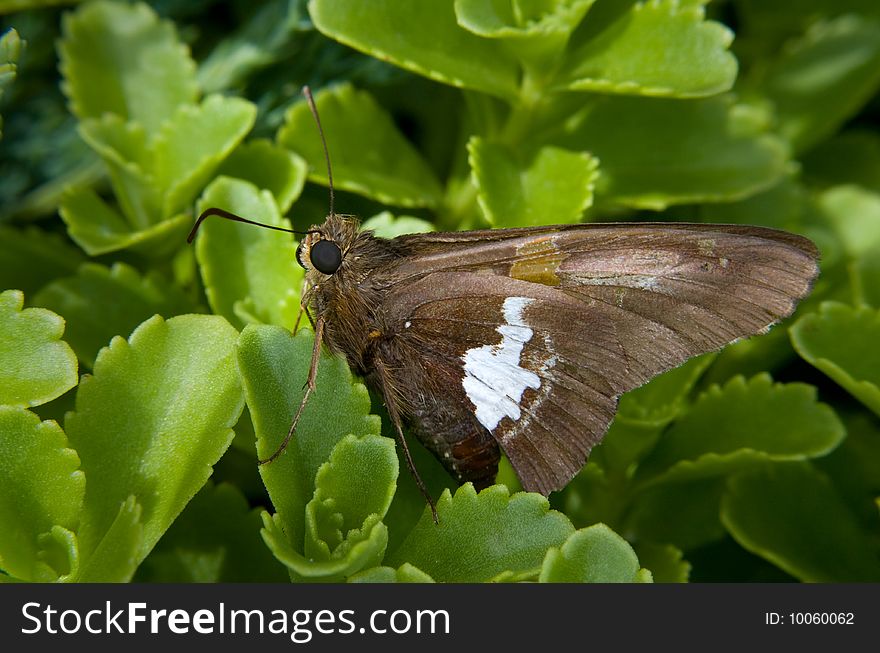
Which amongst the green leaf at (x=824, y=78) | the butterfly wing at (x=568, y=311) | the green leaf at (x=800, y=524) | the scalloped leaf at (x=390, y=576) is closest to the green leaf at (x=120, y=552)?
the scalloped leaf at (x=390, y=576)

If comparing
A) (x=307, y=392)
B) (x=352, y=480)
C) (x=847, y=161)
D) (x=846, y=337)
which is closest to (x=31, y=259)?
(x=307, y=392)

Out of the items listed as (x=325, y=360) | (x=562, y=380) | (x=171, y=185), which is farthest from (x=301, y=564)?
(x=171, y=185)

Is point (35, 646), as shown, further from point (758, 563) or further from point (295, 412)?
point (758, 563)

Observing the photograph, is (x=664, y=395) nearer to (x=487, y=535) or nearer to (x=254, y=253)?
(x=487, y=535)

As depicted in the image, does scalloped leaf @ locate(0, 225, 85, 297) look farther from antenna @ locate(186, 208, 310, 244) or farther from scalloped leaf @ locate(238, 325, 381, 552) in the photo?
scalloped leaf @ locate(238, 325, 381, 552)

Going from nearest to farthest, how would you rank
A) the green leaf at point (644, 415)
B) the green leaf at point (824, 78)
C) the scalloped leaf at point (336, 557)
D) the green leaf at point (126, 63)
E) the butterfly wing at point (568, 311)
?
1. the scalloped leaf at point (336, 557)
2. the butterfly wing at point (568, 311)
3. the green leaf at point (644, 415)
4. the green leaf at point (126, 63)
5. the green leaf at point (824, 78)

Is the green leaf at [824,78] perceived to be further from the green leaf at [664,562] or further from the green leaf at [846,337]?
the green leaf at [664,562]
